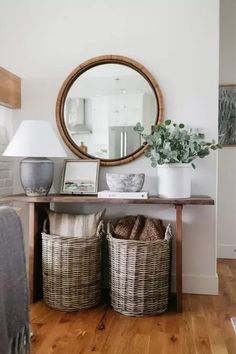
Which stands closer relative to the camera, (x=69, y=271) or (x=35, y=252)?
(x=69, y=271)

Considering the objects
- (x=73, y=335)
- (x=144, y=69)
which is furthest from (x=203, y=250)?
(x=144, y=69)

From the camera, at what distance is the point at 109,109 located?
2.51 metres

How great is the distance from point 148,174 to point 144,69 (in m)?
0.74

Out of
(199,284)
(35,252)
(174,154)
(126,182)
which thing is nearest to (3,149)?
(35,252)

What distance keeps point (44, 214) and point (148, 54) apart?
136cm

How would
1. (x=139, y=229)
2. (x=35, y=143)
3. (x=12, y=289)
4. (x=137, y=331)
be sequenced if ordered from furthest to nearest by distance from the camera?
(x=139, y=229), (x=35, y=143), (x=137, y=331), (x=12, y=289)

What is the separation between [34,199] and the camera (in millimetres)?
2232

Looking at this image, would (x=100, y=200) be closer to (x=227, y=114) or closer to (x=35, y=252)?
(x=35, y=252)

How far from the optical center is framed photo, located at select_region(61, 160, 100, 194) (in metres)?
2.44

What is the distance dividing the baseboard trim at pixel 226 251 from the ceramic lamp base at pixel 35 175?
6.70 ft

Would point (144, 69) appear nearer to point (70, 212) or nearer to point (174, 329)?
point (70, 212)

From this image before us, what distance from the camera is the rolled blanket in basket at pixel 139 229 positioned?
2213 mm

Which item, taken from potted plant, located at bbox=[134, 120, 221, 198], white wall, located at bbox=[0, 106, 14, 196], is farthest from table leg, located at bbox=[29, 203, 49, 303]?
potted plant, located at bbox=[134, 120, 221, 198]

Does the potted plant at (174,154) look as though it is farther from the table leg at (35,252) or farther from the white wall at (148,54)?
the table leg at (35,252)
